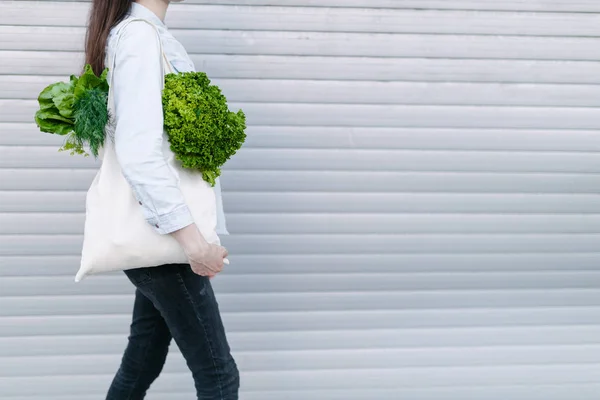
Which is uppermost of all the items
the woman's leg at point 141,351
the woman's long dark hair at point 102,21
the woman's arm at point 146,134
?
the woman's long dark hair at point 102,21

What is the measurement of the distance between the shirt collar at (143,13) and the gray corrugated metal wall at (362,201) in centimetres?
96

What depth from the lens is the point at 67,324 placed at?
3.02m

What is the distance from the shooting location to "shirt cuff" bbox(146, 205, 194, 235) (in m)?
1.72

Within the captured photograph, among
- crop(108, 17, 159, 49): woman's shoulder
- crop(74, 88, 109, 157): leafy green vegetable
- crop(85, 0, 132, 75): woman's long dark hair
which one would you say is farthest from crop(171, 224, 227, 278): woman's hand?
crop(85, 0, 132, 75): woman's long dark hair

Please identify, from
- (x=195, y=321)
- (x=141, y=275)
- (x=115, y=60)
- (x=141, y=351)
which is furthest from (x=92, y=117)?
(x=141, y=351)

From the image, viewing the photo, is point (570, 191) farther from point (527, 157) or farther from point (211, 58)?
point (211, 58)

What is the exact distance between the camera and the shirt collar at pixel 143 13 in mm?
1898

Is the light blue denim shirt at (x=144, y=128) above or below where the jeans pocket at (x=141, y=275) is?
above

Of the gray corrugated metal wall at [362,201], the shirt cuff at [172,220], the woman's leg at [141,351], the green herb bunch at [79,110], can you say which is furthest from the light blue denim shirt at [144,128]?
the gray corrugated metal wall at [362,201]

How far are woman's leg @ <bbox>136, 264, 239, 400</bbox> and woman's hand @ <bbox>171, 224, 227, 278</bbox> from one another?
10cm

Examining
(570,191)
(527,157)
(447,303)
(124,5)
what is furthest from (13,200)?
(570,191)

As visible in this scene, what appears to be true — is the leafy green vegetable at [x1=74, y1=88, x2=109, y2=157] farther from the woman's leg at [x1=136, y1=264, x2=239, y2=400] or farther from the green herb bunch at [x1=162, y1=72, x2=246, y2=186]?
the woman's leg at [x1=136, y1=264, x2=239, y2=400]

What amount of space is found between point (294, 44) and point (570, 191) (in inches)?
58.2

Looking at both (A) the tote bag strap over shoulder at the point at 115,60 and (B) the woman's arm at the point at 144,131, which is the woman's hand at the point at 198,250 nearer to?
(B) the woman's arm at the point at 144,131
